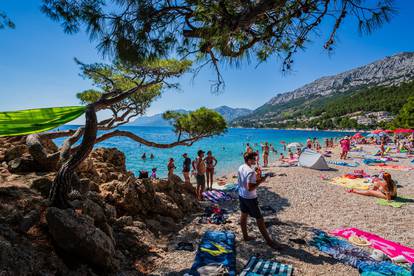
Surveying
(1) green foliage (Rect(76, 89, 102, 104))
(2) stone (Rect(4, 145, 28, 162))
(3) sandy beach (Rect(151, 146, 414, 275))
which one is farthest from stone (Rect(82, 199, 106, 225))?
(1) green foliage (Rect(76, 89, 102, 104))

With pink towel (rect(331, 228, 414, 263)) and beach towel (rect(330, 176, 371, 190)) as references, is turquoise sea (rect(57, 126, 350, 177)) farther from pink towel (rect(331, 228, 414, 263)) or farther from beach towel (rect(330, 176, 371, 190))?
pink towel (rect(331, 228, 414, 263))

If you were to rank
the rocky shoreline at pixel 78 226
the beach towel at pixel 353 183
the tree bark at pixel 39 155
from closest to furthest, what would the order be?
the rocky shoreline at pixel 78 226 → the tree bark at pixel 39 155 → the beach towel at pixel 353 183

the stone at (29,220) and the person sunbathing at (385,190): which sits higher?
the stone at (29,220)

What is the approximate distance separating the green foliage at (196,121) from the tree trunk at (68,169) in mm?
5893

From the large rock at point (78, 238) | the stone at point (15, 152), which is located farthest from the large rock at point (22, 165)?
the large rock at point (78, 238)

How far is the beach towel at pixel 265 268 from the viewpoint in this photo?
299cm

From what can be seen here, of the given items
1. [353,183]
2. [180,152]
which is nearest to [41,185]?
[353,183]

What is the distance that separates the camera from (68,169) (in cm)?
303

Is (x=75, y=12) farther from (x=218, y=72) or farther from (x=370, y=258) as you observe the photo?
(x=370, y=258)

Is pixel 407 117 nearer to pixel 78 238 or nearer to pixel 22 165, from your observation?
pixel 78 238

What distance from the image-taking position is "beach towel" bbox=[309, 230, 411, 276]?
3102 mm

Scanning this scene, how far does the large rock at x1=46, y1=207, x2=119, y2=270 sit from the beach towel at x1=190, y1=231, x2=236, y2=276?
3.81ft

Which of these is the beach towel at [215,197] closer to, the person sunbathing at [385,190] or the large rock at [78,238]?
the person sunbathing at [385,190]

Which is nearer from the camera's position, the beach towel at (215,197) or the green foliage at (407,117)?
the beach towel at (215,197)
